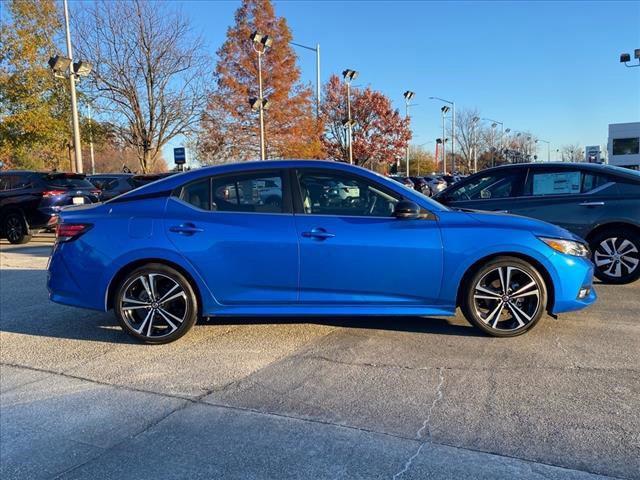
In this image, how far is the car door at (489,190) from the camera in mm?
7496

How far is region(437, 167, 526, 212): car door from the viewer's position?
7496 millimetres

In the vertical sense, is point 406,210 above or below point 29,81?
below

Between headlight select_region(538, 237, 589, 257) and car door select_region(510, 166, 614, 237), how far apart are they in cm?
236

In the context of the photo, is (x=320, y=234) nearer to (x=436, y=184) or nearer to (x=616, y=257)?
(x=616, y=257)

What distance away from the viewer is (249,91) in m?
29.4

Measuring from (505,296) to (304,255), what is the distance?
1806 mm

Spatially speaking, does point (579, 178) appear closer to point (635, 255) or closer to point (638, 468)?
point (635, 255)

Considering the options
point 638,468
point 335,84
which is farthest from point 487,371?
point 335,84

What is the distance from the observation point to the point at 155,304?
4867mm

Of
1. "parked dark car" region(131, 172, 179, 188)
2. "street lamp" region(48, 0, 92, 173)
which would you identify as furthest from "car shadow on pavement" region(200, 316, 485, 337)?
"street lamp" region(48, 0, 92, 173)

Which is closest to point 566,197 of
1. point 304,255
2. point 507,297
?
point 507,297

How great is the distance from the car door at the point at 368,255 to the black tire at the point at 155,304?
1059 mm

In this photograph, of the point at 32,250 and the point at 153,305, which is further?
the point at 32,250

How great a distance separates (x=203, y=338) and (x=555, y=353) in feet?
10.1
